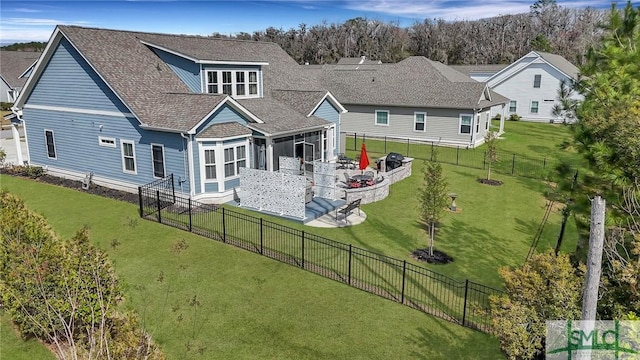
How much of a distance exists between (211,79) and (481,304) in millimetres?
17620

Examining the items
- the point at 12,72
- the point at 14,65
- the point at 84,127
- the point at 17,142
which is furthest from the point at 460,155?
the point at 14,65

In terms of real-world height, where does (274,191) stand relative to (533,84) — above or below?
below

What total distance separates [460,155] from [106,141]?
2340 cm

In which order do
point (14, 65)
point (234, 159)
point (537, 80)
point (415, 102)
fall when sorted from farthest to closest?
point (14, 65) → point (537, 80) → point (415, 102) → point (234, 159)

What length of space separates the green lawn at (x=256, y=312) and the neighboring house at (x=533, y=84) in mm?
42904

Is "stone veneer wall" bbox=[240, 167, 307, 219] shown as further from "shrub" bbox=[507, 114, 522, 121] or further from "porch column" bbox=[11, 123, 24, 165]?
"shrub" bbox=[507, 114, 522, 121]

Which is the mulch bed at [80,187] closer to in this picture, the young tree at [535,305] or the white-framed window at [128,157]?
the white-framed window at [128,157]

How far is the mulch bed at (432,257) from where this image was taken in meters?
14.5

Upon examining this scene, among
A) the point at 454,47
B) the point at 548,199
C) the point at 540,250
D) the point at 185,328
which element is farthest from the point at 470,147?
the point at 454,47

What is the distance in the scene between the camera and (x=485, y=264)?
14422mm

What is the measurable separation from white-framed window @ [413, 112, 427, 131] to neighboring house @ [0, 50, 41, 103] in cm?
5067

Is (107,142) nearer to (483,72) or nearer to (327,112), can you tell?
(327,112)

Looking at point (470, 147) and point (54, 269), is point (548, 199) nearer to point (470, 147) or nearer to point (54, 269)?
point (470, 147)

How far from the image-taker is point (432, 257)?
14.8 m
